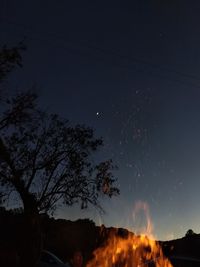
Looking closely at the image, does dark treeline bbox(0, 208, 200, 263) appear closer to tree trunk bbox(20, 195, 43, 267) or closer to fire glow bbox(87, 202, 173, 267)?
fire glow bbox(87, 202, 173, 267)

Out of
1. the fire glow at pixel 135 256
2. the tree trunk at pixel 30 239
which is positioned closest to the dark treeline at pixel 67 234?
the fire glow at pixel 135 256

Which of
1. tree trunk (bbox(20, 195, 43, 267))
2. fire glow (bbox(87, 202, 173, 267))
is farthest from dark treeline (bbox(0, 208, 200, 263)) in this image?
tree trunk (bbox(20, 195, 43, 267))

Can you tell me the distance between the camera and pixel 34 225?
19.9 m

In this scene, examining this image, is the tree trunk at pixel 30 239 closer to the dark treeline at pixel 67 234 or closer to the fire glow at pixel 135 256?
the fire glow at pixel 135 256

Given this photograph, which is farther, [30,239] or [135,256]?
[135,256]

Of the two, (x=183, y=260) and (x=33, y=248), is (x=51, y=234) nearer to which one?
(x=33, y=248)

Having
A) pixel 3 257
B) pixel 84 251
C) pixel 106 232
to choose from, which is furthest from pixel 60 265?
pixel 106 232

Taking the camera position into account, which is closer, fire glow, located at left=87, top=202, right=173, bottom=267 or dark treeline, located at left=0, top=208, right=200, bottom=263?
fire glow, located at left=87, top=202, right=173, bottom=267

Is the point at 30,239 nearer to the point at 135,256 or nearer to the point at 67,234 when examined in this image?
the point at 135,256

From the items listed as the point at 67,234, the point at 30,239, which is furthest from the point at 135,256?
the point at 67,234

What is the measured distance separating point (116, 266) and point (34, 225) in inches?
374

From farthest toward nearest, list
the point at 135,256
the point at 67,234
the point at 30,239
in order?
the point at 67,234 < the point at 135,256 < the point at 30,239

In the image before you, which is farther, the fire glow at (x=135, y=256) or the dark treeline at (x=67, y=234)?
the dark treeline at (x=67, y=234)

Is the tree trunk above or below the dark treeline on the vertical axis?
below
